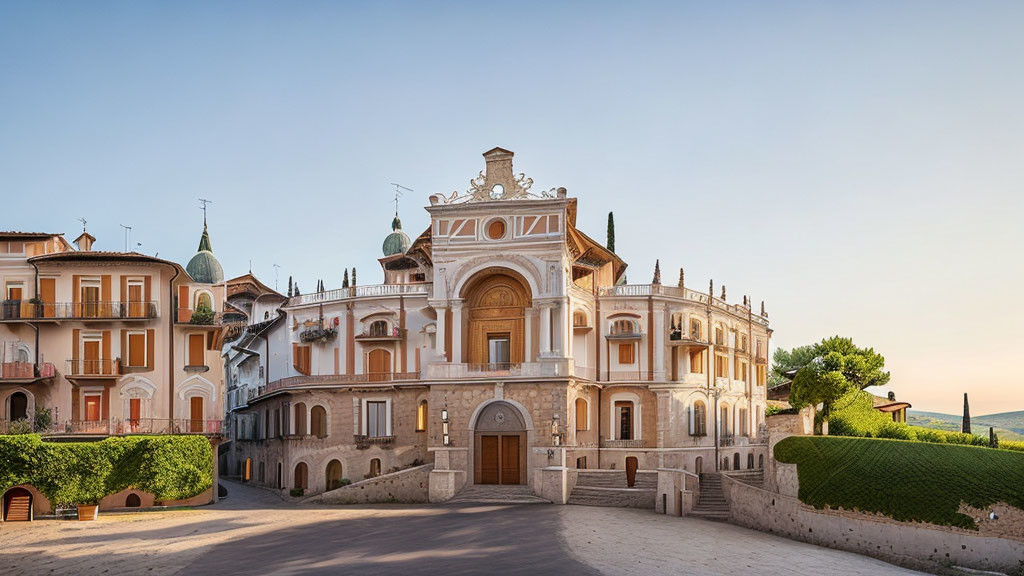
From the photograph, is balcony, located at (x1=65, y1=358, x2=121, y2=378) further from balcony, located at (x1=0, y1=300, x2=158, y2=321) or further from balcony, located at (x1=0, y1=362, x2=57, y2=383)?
balcony, located at (x1=0, y1=300, x2=158, y2=321)

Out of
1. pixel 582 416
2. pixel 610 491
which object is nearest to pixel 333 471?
pixel 582 416

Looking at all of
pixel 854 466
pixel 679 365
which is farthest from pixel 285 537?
pixel 679 365

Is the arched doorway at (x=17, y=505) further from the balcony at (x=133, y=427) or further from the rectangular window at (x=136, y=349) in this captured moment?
the rectangular window at (x=136, y=349)

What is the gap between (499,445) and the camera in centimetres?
4844

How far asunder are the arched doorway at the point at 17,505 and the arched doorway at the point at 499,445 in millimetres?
21499

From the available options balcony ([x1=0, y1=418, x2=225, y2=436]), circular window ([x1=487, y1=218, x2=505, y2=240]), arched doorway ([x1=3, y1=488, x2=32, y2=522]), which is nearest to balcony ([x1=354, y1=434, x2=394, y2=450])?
balcony ([x1=0, y1=418, x2=225, y2=436])

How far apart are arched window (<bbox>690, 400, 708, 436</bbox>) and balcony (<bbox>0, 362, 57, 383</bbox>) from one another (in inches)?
1442

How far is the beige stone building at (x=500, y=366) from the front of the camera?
48.3 metres

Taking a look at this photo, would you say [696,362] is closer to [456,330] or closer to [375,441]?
[456,330]

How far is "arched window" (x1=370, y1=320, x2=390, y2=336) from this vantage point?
54344 mm

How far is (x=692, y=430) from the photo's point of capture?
56.2 meters

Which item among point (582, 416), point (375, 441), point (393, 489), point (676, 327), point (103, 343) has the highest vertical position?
point (676, 327)

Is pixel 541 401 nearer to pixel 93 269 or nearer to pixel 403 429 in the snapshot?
pixel 403 429

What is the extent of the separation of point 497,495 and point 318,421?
14.0m
